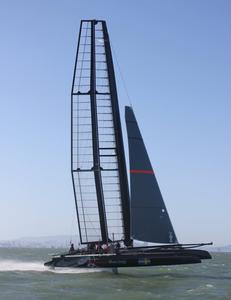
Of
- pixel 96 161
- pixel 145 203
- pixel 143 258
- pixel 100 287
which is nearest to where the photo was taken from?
pixel 100 287

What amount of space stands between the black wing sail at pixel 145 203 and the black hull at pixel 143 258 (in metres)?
1.27

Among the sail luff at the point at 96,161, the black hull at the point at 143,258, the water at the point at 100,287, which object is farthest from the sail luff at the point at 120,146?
the water at the point at 100,287

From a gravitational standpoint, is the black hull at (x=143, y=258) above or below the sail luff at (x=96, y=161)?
below

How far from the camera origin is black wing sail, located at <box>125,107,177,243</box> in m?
27.3

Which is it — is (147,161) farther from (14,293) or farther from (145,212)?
(14,293)

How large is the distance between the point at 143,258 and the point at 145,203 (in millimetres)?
3102

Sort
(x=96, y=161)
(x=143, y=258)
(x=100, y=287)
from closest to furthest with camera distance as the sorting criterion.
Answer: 1. (x=100, y=287)
2. (x=143, y=258)
3. (x=96, y=161)

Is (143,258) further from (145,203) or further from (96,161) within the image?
(96,161)

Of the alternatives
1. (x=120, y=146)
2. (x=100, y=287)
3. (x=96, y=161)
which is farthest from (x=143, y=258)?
(x=120, y=146)

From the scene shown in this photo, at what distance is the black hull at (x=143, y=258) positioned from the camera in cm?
2547

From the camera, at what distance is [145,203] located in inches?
1089

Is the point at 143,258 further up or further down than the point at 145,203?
further down

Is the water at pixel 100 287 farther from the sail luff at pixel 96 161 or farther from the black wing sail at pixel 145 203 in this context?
the sail luff at pixel 96 161

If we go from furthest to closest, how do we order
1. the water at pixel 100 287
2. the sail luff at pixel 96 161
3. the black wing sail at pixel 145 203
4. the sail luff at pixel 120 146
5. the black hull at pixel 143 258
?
1. the sail luff at pixel 96 161
2. the sail luff at pixel 120 146
3. the black wing sail at pixel 145 203
4. the black hull at pixel 143 258
5. the water at pixel 100 287
